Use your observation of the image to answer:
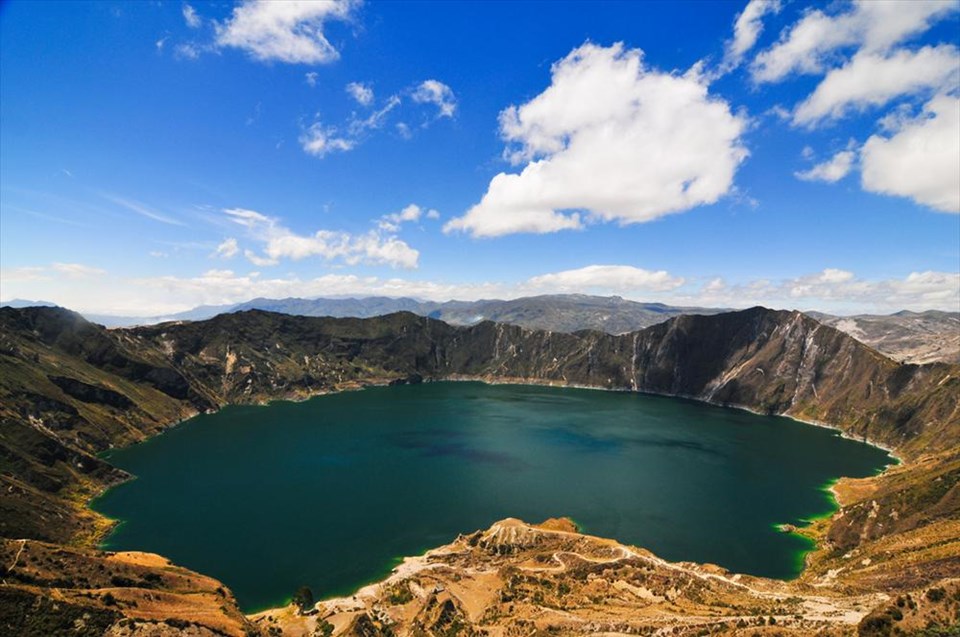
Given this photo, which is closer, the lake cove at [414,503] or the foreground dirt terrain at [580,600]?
the foreground dirt terrain at [580,600]

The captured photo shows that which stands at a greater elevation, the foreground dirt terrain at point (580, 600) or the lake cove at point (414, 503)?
the foreground dirt terrain at point (580, 600)

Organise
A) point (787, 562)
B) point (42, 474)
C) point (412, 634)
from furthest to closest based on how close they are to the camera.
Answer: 1. point (42, 474)
2. point (787, 562)
3. point (412, 634)

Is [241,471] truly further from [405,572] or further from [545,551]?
[545,551]

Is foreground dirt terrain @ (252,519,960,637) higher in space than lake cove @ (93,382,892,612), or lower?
higher

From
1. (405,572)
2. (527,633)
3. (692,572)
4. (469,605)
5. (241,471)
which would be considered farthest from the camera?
(241,471)

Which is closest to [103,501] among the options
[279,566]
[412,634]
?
[279,566]

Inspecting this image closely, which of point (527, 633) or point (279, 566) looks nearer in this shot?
point (527, 633)

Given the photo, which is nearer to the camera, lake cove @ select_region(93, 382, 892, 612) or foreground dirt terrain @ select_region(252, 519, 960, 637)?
foreground dirt terrain @ select_region(252, 519, 960, 637)

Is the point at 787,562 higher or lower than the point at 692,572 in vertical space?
lower

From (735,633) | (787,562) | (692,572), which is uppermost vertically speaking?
(735,633)

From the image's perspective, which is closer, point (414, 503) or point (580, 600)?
point (580, 600)

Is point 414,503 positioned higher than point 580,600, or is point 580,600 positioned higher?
point 580,600
